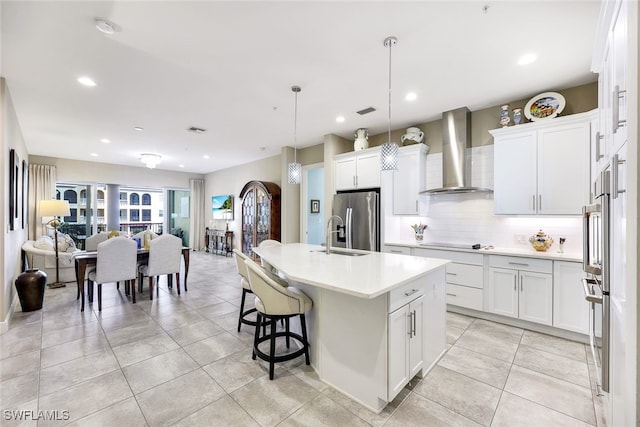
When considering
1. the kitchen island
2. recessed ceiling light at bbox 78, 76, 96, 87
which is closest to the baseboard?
recessed ceiling light at bbox 78, 76, 96, 87

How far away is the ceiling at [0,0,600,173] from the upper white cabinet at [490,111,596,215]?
470mm

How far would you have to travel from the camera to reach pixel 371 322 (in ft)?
5.83

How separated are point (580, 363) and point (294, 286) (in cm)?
255

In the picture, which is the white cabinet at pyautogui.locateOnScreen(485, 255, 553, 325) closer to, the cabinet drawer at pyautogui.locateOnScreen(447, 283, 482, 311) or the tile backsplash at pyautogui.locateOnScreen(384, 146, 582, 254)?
the cabinet drawer at pyautogui.locateOnScreen(447, 283, 482, 311)

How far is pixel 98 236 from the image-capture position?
5109mm

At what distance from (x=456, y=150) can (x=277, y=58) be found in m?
2.59

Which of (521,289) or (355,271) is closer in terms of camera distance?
(355,271)

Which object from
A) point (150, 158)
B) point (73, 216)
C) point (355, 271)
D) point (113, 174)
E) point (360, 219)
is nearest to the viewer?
point (355, 271)

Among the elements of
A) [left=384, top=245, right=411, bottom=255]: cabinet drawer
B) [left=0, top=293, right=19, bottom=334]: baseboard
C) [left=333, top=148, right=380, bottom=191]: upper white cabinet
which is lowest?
[left=0, top=293, right=19, bottom=334]: baseboard

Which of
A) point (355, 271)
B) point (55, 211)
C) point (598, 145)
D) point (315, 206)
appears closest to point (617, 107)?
point (598, 145)

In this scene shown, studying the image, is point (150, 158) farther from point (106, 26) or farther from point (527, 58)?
point (527, 58)

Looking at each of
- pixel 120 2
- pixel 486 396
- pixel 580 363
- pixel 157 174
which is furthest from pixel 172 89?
pixel 157 174

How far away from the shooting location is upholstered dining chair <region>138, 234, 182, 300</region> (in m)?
4.09

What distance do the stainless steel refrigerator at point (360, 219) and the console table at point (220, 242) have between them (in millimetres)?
4514
